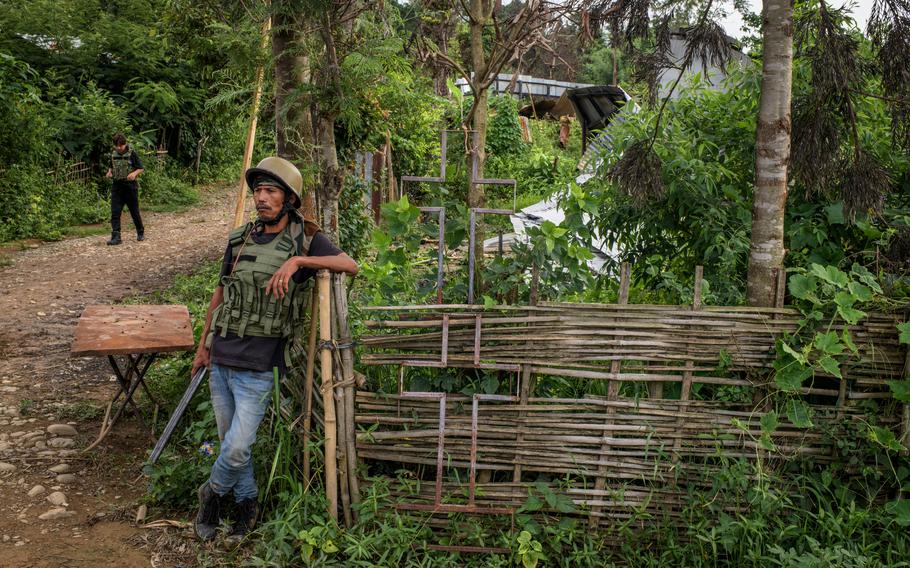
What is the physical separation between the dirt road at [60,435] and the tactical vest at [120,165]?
1.52m

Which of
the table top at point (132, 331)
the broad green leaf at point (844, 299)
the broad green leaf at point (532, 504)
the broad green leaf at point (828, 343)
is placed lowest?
the broad green leaf at point (532, 504)

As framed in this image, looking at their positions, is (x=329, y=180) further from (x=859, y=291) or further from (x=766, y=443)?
(x=859, y=291)

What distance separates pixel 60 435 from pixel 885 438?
495cm

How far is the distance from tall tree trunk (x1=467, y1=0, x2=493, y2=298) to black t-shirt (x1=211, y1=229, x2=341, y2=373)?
90 cm

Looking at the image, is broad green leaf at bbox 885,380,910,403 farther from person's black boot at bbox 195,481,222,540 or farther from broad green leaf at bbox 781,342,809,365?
person's black boot at bbox 195,481,222,540

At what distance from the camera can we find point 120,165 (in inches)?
440

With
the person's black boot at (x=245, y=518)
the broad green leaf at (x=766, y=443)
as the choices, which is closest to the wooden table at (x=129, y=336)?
the person's black boot at (x=245, y=518)

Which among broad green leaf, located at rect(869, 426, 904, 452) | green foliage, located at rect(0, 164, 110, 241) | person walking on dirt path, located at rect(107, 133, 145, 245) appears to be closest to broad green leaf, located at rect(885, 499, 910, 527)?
broad green leaf, located at rect(869, 426, 904, 452)

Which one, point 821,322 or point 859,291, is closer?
point 859,291

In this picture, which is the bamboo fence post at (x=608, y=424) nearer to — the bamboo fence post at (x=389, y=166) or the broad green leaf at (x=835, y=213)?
the broad green leaf at (x=835, y=213)

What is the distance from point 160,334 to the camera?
4.85 m

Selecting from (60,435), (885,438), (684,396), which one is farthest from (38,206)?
(885,438)

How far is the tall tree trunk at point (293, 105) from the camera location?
211 inches

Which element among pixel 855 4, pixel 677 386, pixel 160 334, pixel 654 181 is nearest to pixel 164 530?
pixel 160 334
